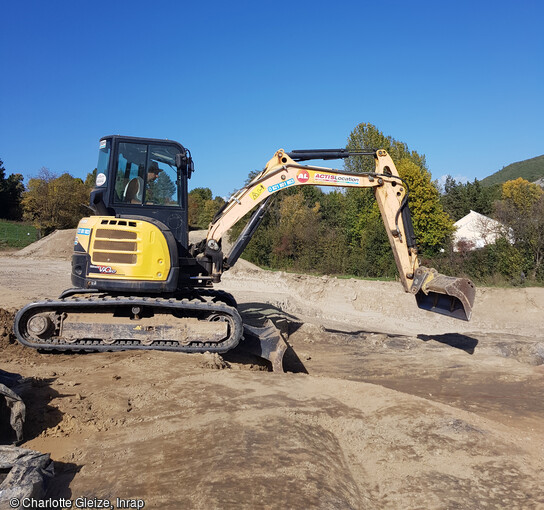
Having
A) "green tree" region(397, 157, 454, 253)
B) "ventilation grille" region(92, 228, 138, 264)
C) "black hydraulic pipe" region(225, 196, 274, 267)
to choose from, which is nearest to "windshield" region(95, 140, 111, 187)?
"ventilation grille" region(92, 228, 138, 264)

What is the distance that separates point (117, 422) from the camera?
15.3ft

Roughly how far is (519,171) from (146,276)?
126 m

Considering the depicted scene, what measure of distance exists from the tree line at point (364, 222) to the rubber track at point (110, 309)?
4.53m

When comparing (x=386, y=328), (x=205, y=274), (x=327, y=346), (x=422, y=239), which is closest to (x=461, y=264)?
(x=386, y=328)

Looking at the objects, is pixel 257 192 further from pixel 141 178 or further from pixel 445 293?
pixel 445 293

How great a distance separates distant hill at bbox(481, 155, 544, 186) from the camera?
108 meters

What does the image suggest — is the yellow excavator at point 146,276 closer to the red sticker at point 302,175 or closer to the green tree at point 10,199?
the red sticker at point 302,175

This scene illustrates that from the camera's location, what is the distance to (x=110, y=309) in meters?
7.45

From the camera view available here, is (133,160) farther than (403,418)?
Yes

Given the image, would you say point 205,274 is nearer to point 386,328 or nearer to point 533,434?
point 533,434

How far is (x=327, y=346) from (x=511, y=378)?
138 inches

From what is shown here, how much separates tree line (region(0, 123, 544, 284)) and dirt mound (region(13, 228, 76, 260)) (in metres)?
2.65

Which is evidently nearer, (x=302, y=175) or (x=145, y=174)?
(x=145, y=174)

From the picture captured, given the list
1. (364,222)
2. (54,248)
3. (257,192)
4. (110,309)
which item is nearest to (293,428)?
(110,309)
